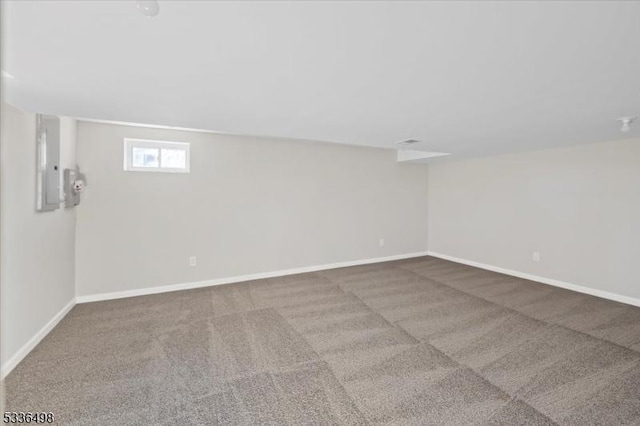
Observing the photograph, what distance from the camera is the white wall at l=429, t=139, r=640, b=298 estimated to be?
3.44 metres

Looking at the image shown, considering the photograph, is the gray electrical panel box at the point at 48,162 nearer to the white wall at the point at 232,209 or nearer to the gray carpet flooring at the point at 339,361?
the white wall at the point at 232,209

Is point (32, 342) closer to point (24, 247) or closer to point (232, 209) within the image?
point (24, 247)

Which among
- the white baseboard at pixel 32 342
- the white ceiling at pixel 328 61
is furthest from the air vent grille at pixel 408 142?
the white baseboard at pixel 32 342

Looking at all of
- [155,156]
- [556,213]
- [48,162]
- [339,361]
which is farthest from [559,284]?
[48,162]

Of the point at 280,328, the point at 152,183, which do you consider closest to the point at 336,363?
the point at 280,328

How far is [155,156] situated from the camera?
3736mm

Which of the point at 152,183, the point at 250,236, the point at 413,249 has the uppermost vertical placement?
the point at 152,183

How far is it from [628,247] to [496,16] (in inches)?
152

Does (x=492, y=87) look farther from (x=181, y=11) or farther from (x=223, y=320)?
(x=223, y=320)

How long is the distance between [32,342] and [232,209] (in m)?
2.39

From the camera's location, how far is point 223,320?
3.03 metres

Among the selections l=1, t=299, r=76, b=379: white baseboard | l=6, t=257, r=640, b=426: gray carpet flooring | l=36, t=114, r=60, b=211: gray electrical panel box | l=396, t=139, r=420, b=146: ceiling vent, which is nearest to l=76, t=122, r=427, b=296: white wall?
l=1, t=299, r=76, b=379: white baseboard

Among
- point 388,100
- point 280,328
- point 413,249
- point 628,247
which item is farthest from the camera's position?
point 413,249

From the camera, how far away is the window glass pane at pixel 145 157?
3630 millimetres
